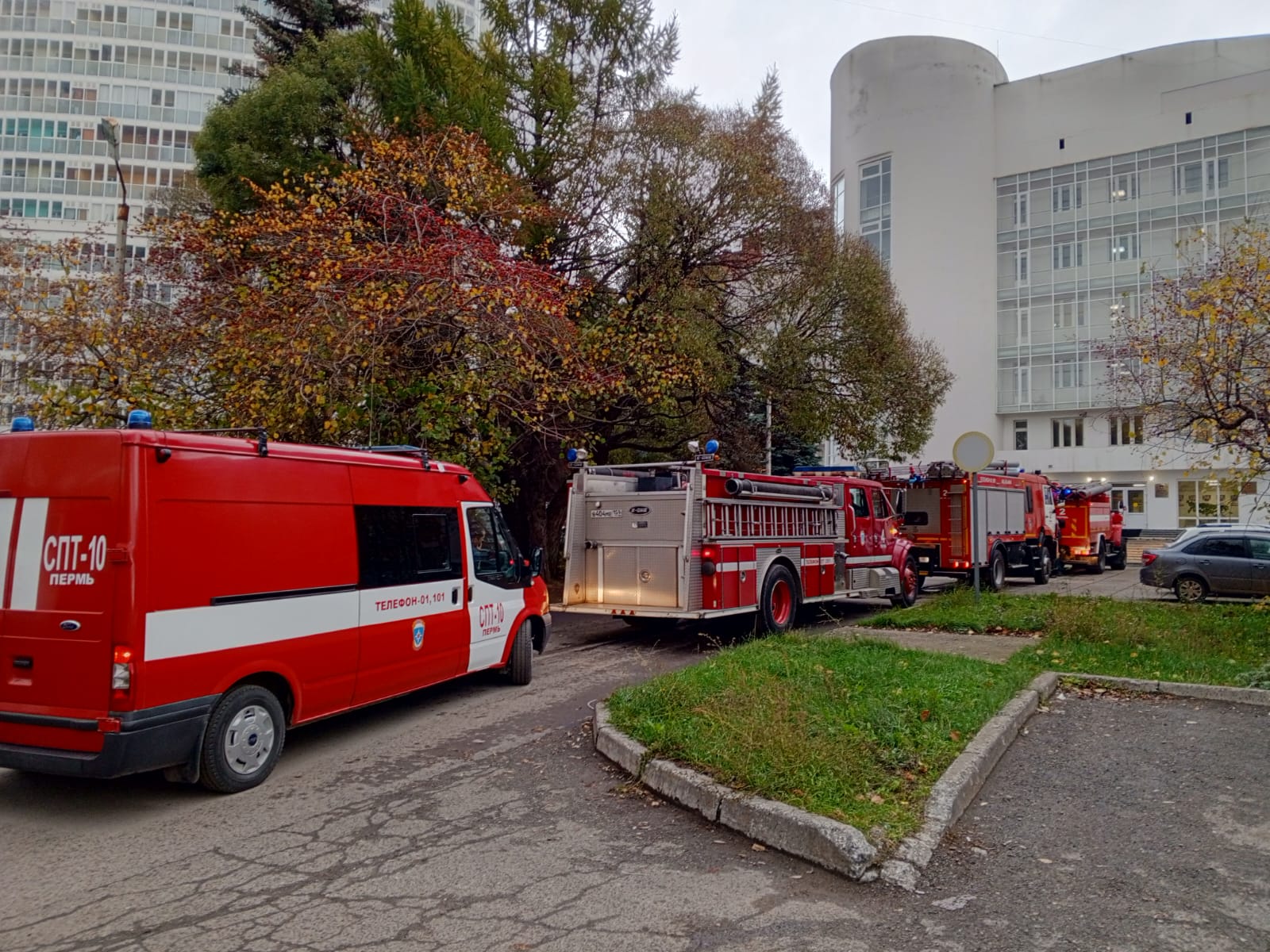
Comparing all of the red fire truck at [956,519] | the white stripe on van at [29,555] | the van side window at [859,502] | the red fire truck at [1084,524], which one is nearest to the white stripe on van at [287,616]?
the white stripe on van at [29,555]

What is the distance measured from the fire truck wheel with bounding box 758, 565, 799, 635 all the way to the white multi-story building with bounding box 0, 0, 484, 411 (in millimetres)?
51191

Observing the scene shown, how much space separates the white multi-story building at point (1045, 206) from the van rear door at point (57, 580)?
149 ft

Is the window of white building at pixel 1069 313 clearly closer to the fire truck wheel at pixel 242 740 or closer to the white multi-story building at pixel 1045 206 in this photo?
the white multi-story building at pixel 1045 206

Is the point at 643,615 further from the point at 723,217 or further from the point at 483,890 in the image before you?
the point at 723,217

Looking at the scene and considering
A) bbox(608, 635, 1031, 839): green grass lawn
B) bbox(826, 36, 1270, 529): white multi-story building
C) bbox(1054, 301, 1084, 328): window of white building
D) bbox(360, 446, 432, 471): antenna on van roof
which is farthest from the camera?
bbox(1054, 301, 1084, 328): window of white building

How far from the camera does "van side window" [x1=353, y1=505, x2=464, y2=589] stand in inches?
274

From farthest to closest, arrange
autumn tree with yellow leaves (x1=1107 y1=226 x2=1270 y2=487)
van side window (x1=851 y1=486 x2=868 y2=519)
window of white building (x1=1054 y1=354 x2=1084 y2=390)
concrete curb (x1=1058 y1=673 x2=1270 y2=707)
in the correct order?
window of white building (x1=1054 y1=354 x2=1084 y2=390)
van side window (x1=851 y1=486 x2=868 y2=519)
autumn tree with yellow leaves (x1=1107 y1=226 x2=1270 y2=487)
concrete curb (x1=1058 y1=673 x2=1270 y2=707)

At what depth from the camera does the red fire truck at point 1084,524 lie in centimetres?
2633

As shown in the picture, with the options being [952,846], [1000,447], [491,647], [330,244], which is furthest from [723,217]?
[1000,447]

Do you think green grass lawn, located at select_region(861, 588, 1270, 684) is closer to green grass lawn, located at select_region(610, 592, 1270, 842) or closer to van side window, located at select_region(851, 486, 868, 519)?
green grass lawn, located at select_region(610, 592, 1270, 842)

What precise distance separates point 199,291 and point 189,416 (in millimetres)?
3823

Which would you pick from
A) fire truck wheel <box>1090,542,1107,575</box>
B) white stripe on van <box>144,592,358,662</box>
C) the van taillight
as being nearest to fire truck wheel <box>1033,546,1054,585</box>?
fire truck wheel <box>1090,542,1107,575</box>

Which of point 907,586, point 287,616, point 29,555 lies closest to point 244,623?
point 287,616

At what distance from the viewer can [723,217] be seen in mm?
17875
